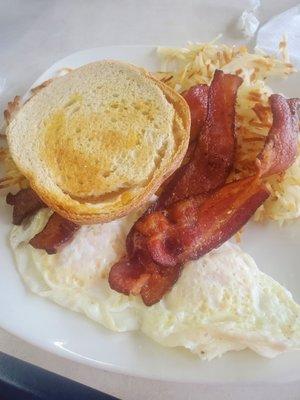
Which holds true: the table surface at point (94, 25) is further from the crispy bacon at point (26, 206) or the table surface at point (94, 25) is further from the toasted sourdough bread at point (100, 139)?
the crispy bacon at point (26, 206)

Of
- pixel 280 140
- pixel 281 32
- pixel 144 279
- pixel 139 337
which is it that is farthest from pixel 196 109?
pixel 281 32

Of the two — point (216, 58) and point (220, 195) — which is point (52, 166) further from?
point (216, 58)

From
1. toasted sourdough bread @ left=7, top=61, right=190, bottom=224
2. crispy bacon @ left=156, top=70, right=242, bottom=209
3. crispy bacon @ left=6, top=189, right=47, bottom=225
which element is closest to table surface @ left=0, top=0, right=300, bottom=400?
toasted sourdough bread @ left=7, top=61, right=190, bottom=224

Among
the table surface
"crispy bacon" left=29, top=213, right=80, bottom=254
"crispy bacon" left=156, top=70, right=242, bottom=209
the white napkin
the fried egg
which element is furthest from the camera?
the table surface

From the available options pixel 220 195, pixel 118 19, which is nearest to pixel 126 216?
pixel 220 195

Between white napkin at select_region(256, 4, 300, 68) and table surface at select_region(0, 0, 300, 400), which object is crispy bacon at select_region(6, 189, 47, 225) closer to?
table surface at select_region(0, 0, 300, 400)

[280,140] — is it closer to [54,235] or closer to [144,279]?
[144,279]
